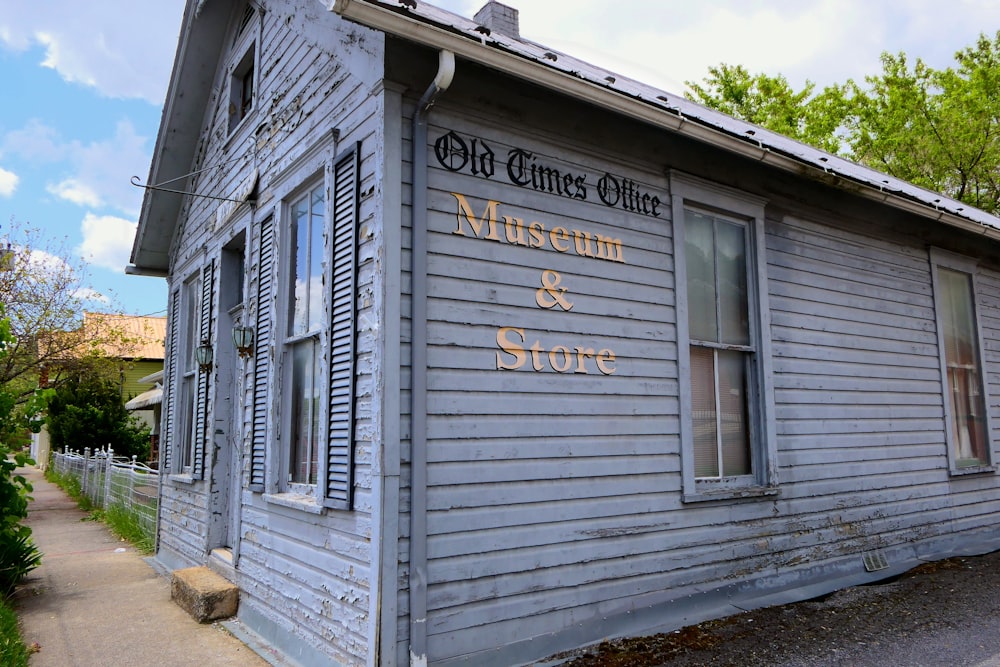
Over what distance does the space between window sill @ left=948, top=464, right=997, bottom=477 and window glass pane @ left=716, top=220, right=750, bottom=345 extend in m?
3.43

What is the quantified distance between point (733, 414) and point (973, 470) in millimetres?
3879

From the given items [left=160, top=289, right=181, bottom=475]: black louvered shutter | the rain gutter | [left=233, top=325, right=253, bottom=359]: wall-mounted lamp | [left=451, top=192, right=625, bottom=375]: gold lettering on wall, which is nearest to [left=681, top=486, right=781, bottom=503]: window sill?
[left=451, top=192, right=625, bottom=375]: gold lettering on wall

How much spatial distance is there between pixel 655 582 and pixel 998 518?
5.52m

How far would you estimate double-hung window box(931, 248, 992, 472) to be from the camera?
8.02m

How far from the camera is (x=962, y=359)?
27.6ft

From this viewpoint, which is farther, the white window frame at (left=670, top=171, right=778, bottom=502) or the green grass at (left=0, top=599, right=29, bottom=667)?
the white window frame at (left=670, top=171, right=778, bottom=502)

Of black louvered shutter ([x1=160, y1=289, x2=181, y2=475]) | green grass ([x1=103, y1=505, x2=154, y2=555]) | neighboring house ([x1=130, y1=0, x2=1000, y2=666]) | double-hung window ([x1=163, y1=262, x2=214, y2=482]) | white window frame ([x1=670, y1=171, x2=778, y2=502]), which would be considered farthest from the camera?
green grass ([x1=103, y1=505, x2=154, y2=555])

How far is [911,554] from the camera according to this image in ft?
23.4

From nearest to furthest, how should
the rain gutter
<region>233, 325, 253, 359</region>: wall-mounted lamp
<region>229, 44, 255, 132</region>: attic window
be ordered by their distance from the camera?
the rain gutter, <region>233, 325, 253, 359</region>: wall-mounted lamp, <region>229, 44, 255, 132</region>: attic window

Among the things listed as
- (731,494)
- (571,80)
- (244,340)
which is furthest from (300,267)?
(731,494)

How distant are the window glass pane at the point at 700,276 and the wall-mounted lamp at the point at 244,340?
3648mm

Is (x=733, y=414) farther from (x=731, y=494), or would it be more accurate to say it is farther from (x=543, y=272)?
(x=543, y=272)

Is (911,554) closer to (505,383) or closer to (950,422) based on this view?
(950,422)

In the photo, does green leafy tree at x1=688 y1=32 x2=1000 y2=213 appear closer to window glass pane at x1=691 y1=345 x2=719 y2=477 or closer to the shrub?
window glass pane at x1=691 y1=345 x2=719 y2=477
